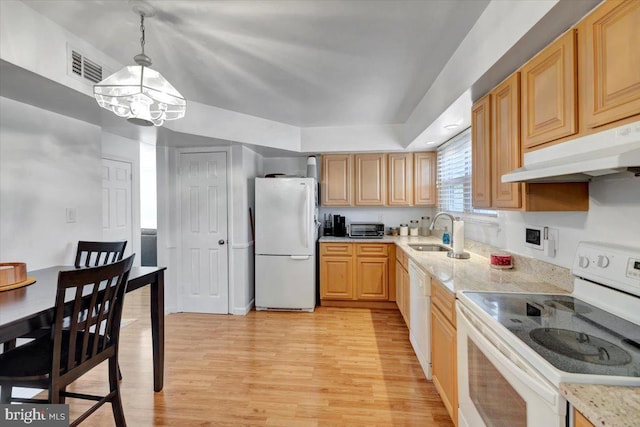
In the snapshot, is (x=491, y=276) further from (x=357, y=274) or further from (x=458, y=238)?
(x=357, y=274)

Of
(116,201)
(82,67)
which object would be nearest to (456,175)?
(82,67)

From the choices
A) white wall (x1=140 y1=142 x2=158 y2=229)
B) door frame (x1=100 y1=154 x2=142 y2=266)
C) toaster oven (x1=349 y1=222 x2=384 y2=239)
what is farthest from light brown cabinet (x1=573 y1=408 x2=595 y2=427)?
white wall (x1=140 y1=142 x2=158 y2=229)

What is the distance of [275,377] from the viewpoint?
232cm

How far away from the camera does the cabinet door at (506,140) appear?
1618mm

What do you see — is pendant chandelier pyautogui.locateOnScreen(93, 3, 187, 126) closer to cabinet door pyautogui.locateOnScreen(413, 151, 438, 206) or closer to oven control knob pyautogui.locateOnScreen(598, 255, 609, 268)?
oven control knob pyautogui.locateOnScreen(598, 255, 609, 268)

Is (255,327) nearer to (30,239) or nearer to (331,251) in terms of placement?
(331,251)

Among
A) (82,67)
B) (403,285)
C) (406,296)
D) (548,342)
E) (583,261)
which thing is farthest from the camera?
(403,285)

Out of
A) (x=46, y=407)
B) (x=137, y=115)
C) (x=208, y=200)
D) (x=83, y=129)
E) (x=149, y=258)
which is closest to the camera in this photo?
(x=46, y=407)

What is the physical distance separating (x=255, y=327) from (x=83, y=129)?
2.59 meters

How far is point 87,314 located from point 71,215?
1.58m

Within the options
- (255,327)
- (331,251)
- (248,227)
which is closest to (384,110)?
(331,251)

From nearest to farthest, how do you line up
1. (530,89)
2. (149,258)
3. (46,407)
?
1. (46,407)
2. (530,89)
3. (149,258)

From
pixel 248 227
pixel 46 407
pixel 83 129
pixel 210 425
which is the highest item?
pixel 83 129

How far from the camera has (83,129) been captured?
104 inches
